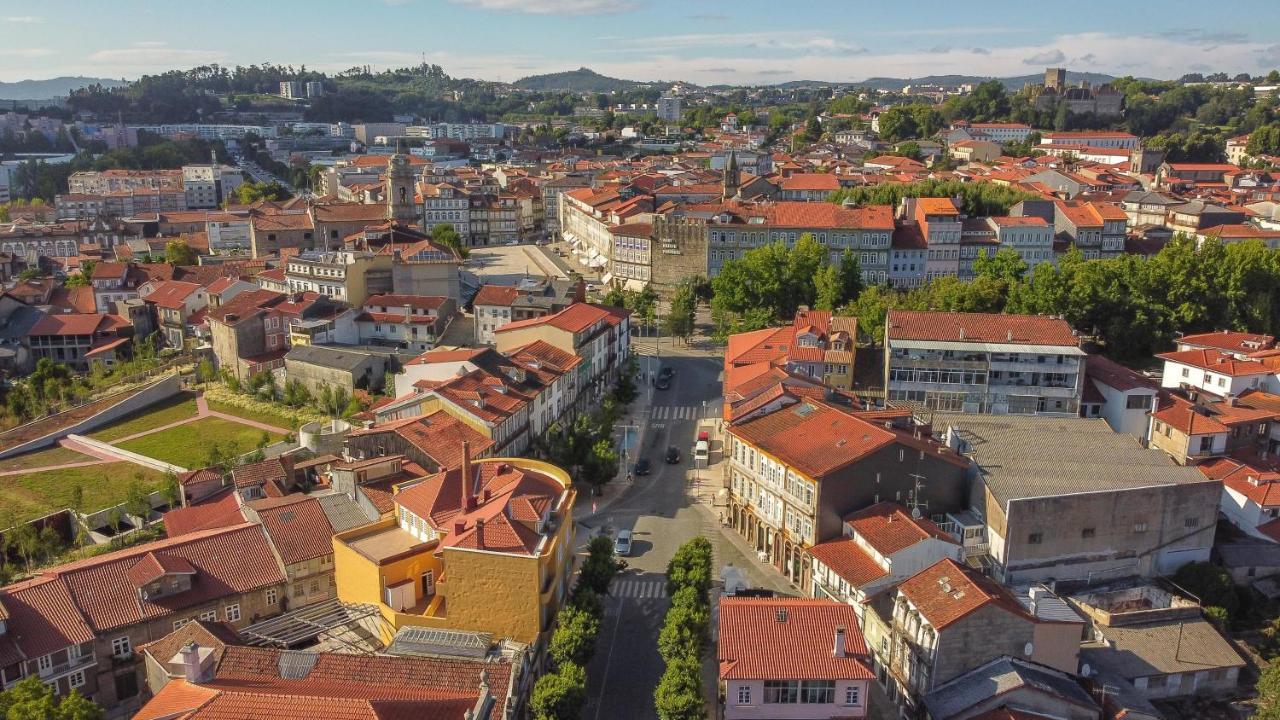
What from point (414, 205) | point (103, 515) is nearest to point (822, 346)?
point (103, 515)

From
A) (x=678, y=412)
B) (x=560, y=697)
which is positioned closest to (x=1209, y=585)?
(x=560, y=697)

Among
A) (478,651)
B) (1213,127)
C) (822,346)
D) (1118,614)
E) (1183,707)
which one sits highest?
(1213,127)

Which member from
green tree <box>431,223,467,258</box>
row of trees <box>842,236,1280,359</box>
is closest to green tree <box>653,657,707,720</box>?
row of trees <box>842,236,1280,359</box>

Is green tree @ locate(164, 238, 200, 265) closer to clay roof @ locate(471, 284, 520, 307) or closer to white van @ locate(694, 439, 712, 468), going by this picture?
clay roof @ locate(471, 284, 520, 307)

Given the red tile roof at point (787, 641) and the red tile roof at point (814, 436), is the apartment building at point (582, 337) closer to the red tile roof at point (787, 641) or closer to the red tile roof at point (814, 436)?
the red tile roof at point (814, 436)

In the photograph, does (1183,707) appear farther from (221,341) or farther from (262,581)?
(221,341)

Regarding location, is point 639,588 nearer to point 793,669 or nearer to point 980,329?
point 793,669
